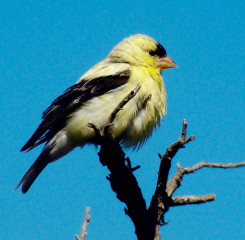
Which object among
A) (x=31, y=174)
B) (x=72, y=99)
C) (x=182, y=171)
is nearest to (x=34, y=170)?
(x=31, y=174)

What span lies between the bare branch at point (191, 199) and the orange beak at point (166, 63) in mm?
2828

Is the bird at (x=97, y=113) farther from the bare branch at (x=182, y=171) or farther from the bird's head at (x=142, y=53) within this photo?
the bare branch at (x=182, y=171)

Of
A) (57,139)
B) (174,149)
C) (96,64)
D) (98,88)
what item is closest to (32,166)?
(57,139)

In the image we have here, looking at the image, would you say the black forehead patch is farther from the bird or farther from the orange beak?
the bird

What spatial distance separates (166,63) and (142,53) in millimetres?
370

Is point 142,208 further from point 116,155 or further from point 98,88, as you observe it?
point 98,88

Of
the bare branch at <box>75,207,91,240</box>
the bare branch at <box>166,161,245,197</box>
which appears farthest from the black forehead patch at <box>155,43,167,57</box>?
the bare branch at <box>75,207,91,240</box>

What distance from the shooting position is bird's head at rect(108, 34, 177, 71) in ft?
20.8

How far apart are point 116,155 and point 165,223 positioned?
2.82 feet

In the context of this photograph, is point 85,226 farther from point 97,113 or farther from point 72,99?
Answer: point 72,99

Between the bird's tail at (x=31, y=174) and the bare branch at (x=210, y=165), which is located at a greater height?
the bird's tail at (x=31, y=174)

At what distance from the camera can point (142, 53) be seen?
6.48m

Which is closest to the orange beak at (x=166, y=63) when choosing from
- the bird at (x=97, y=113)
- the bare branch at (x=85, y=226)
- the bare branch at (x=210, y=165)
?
the bird at (x=97, y=113)

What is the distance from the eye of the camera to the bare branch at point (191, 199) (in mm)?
3806
